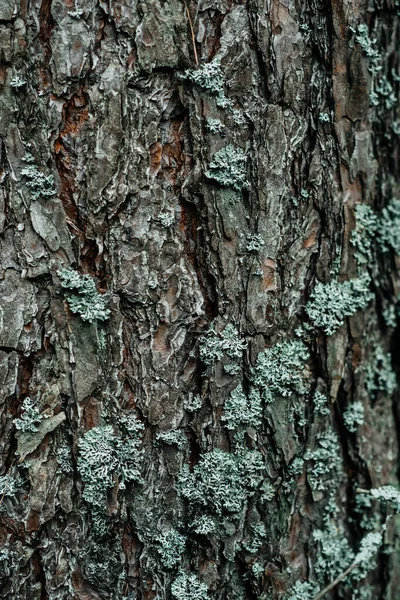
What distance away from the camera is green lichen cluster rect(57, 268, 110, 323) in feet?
4.88

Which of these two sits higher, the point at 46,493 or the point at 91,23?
the point at 91,23

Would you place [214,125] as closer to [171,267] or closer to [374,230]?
[171,267]

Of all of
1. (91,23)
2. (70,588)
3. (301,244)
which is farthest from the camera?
(301,244)

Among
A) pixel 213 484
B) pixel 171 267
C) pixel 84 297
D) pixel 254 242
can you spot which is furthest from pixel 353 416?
pixel 84 297

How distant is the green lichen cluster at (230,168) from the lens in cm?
153

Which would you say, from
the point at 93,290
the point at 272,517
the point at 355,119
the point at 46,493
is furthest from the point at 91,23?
the point at 272,517

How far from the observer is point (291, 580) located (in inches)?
67.7

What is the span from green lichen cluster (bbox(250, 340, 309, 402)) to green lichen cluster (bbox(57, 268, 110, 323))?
0.43m

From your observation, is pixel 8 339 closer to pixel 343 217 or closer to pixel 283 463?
pixel 283 463

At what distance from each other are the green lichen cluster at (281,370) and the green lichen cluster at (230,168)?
445 mm

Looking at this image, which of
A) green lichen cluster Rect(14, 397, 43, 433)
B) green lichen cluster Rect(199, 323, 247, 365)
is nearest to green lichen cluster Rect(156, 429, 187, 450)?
green lichen cluster Rect(199, 323, 247, 365)

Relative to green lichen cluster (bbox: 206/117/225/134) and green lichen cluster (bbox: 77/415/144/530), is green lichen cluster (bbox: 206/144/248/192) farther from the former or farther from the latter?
green lichen cluster (bbox: 77/415/144/530)

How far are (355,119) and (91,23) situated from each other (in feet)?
2.46

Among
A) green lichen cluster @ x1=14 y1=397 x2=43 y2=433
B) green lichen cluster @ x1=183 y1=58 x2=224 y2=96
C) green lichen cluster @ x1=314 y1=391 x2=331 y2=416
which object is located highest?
green lichen cluster @ x1=183 y1=58 x2=224 y2=96
